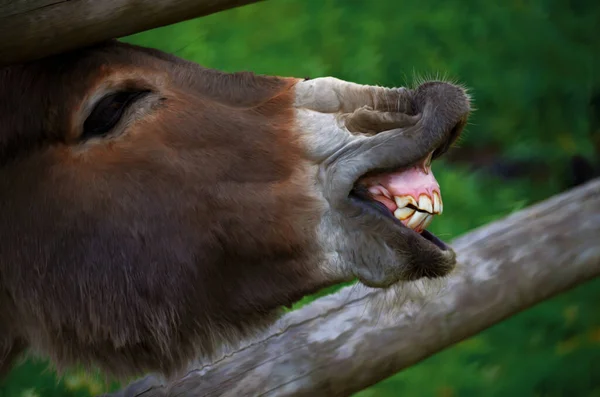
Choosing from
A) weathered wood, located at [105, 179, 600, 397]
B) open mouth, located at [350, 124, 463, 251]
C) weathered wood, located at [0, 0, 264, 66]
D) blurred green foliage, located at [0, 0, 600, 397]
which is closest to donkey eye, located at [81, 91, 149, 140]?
weathered wood, located at [0, 0, 264, 66]

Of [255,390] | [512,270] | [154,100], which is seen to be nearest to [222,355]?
[255,390]

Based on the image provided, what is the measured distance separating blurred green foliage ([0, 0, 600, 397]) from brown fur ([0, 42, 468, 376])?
1.61m

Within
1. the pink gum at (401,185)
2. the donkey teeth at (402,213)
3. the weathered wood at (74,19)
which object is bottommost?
the donkey teeth at (402,213)

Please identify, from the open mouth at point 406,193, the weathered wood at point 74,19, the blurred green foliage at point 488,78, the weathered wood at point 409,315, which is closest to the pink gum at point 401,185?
the open mouth at point 406,193

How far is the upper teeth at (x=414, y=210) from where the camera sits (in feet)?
5.78

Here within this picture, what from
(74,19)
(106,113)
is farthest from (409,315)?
(74,19)

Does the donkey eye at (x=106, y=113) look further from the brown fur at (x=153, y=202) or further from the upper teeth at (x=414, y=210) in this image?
the upper teeth at (x=414, y=210)

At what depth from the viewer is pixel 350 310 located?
7.63ft

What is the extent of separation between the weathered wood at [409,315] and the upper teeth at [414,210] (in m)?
0.24

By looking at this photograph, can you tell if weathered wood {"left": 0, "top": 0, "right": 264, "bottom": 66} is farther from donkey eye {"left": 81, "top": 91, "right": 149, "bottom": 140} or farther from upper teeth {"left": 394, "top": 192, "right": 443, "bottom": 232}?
upper teeth {"left": 394, "top": 192, "right": 443, "bottom": 232}

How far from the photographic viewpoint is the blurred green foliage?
3459 mm

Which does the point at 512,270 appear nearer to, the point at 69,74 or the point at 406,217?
the point at 406,217

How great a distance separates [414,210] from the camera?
177cm

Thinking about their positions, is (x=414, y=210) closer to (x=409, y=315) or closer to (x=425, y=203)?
(x=425, y=203)
